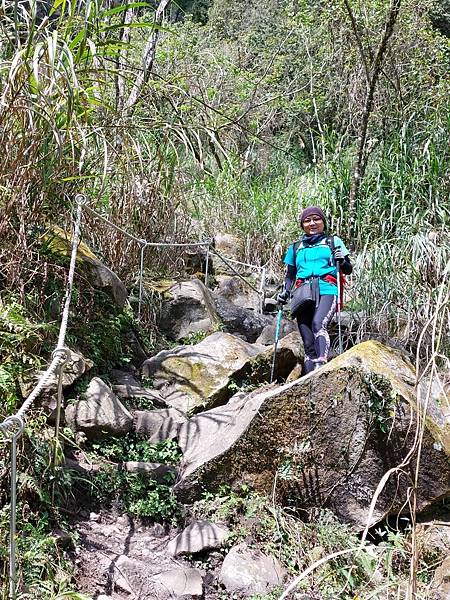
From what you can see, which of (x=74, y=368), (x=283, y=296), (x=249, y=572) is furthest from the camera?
(x=283, y=296)

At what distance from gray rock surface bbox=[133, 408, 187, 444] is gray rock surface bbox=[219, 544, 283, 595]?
834 mm

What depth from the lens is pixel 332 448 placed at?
11.2ft

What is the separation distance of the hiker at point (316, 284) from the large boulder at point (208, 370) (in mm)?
346

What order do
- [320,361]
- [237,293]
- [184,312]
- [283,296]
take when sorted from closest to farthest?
[320,361] → [283,296] → [184,312] → [237,293]

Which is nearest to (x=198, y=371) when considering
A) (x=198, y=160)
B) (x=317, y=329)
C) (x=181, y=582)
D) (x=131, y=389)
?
(x=131, y=389)

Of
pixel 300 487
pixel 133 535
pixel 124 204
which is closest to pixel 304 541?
pixel 300 487

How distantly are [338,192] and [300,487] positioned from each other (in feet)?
13.2

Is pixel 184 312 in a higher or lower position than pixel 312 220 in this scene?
lower

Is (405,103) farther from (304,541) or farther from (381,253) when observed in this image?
(304,541)

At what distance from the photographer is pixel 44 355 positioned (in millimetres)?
3221

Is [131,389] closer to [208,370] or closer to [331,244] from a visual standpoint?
[208,370]

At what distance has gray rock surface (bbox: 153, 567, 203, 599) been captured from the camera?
2.73 m

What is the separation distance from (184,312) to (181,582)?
3084 mm

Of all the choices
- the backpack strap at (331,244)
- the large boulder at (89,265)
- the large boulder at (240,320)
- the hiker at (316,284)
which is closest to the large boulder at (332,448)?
the hiker at (316,284)
